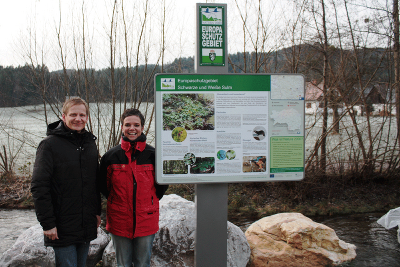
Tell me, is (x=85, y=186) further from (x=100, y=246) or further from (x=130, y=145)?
(x=100, y=246)

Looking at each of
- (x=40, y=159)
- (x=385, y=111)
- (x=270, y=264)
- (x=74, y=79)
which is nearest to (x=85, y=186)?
(x=40, y=159)

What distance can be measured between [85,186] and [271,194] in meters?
5.86

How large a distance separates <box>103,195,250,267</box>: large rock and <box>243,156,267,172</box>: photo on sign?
1.49 m

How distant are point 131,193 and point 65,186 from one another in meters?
0.48

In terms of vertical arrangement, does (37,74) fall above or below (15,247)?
above

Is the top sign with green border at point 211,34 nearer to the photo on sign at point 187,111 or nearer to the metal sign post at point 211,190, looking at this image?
the metal sign post at point 211,190

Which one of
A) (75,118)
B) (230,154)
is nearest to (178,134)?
(230,154)

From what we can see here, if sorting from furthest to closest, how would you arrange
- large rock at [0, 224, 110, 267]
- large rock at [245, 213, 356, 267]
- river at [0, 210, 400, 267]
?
river at [0, 210, 400, 267] < large rock at [245, 213, 356, 267] < large rock at [0, 224, 110, 267]

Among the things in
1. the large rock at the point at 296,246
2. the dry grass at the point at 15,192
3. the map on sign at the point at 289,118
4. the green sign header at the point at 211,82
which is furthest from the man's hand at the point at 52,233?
the dry grass at the point at 15,192

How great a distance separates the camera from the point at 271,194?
7.36 m

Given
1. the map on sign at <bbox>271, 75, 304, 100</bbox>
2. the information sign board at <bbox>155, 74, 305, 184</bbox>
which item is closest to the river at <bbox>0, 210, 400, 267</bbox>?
the information sign board at <bbox>155, 74, 305, 184</bbox>

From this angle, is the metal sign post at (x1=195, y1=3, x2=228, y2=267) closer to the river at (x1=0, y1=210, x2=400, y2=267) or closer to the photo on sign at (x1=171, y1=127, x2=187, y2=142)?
the photo on sign at (x1=171, y1=127, x2=187, y2=142)

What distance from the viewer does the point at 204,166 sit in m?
2.31

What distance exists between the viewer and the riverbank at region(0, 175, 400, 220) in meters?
6.73
